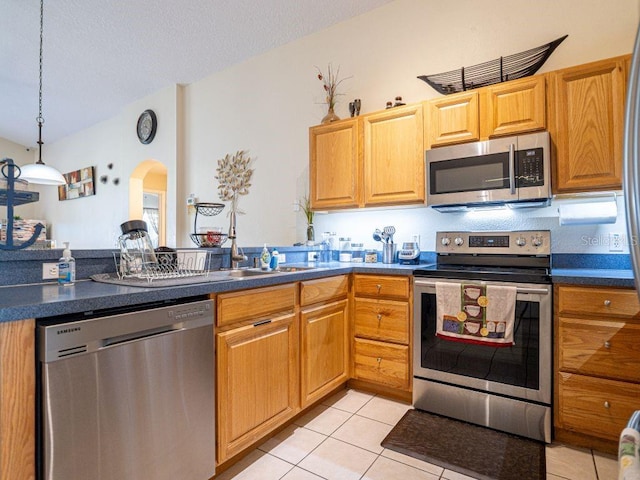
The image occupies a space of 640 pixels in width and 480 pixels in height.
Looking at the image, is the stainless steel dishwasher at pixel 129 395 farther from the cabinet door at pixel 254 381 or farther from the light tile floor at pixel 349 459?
the light tile floor at pixel 349 459

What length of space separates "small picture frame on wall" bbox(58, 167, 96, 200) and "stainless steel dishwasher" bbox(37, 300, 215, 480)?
18.6ft

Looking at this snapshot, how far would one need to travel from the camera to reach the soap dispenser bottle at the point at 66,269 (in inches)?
56.6

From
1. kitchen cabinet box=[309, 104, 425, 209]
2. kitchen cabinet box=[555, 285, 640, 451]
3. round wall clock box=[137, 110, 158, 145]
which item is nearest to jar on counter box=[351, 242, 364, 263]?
kitchen cabinet box=[309, 104, 425, 209]

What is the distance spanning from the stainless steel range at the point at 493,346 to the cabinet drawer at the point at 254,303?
0.84 metres

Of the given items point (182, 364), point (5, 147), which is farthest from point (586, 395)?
point (5, 147)

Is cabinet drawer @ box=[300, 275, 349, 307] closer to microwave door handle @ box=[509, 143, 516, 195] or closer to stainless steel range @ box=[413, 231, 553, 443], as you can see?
stainless steel range @ box=[413, 231, 553, 443]

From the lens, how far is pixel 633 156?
0.38m

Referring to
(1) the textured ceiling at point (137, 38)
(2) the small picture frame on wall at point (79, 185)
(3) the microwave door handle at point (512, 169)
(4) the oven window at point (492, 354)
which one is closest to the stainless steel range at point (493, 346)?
(4) the oven window at point (492, 354)

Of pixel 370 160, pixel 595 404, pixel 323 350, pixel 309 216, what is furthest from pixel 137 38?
pixel 595 404

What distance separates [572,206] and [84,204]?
6.93 metres

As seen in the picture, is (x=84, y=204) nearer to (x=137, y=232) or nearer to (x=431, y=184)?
(x=137, y=232)

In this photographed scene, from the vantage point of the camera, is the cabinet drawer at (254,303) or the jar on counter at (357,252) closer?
the cabinet drawer at (254,303)

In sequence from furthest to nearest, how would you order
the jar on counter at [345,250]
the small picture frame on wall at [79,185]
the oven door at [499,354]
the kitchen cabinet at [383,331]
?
1. the small picture frame on wall at [79,185]
2. the jar on counter at [345,250]
3. the kitchen cabinet at [383,331]
4. the oven door at [499,354]

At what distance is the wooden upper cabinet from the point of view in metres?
1.85
